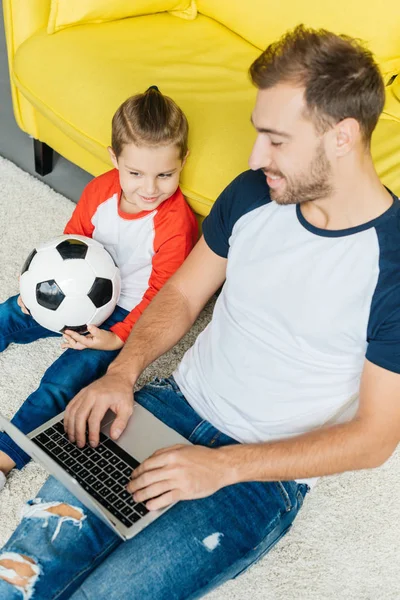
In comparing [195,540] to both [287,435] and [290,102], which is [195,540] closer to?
[287,435]

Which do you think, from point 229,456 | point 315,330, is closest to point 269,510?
point 229,456

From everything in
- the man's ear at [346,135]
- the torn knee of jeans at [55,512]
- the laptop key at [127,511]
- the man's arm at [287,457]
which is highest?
the man's ear at [346,135]

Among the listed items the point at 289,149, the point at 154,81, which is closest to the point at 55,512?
the point at 289,149

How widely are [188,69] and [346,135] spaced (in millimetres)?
1025

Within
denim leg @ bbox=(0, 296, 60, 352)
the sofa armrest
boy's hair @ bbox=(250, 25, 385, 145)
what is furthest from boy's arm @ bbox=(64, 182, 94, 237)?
boy's hair @ bbox=(250, 25, 385, 145)

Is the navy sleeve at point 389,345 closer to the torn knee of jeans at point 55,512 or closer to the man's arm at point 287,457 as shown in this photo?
the man's arm at point 287,457

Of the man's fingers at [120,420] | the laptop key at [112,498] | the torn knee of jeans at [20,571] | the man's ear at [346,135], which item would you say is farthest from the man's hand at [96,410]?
the man's ear at [346,135]

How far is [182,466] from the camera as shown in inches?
45.2

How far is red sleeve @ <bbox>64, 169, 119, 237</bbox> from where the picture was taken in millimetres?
1737

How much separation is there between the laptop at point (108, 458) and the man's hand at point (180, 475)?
32 millimetres

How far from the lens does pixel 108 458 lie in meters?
1.24

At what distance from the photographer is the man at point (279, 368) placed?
1101 millimetres

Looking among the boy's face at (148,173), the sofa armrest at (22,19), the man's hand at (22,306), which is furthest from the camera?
the sofa armrest at (22,19)

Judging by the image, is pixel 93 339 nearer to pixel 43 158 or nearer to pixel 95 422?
pixel 95 422
